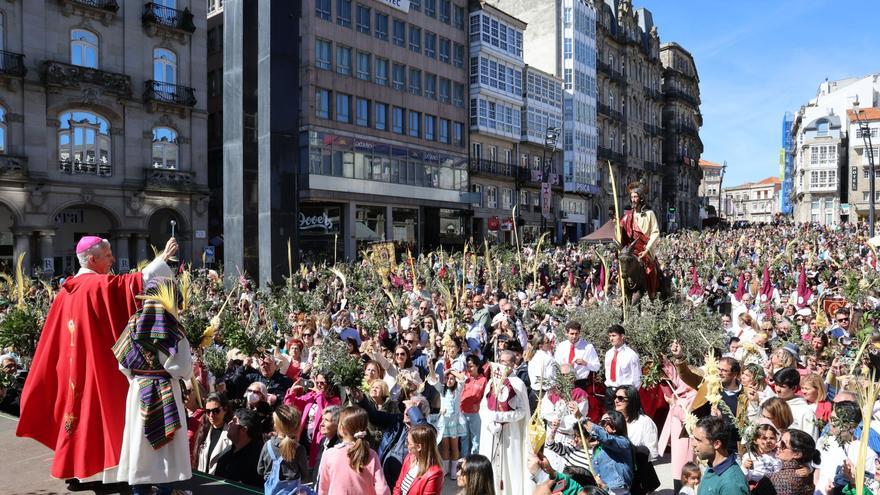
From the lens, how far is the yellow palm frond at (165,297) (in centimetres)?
448

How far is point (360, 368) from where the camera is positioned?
666 centimetres

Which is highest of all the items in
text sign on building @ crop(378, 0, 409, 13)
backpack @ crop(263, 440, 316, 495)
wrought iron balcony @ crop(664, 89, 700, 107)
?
wrought iron balcony @ crop(664, 89, 700, 107)

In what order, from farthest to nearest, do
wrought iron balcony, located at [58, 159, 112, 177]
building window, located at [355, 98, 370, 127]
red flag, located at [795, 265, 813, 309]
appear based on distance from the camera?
1. building window, located at [355, 98, 370, 127]
2. wrought iron balcony, located at [58, 159, 112, 177]
3. red flag, located at [795, 265, 813, 309]

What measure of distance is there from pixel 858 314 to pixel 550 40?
52.1 m

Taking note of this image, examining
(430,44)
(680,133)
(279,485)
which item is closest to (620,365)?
(279,485)

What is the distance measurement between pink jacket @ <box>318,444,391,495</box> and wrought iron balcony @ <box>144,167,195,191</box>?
28.3 meters

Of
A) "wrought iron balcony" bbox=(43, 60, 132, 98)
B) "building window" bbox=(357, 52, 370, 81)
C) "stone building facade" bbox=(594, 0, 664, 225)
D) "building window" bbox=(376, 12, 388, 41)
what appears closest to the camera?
"wrought iron balcony" bbox=(43, 60, 132, 98)

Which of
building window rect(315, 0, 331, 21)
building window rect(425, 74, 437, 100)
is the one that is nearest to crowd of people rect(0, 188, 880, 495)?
building window rect(315, 0, 331, 21)

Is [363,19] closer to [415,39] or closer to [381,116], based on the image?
[415,39]

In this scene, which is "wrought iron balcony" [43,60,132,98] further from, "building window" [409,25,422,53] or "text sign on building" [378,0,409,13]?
"building window" [409,25,422,53]

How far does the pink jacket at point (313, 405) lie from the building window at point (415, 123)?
1452 inches

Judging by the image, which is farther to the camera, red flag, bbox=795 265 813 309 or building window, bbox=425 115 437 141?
building window, bbox=425 115 437 141

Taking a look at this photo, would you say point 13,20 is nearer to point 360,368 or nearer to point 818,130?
point 360,368

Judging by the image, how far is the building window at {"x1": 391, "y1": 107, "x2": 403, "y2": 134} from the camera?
41350 mm
